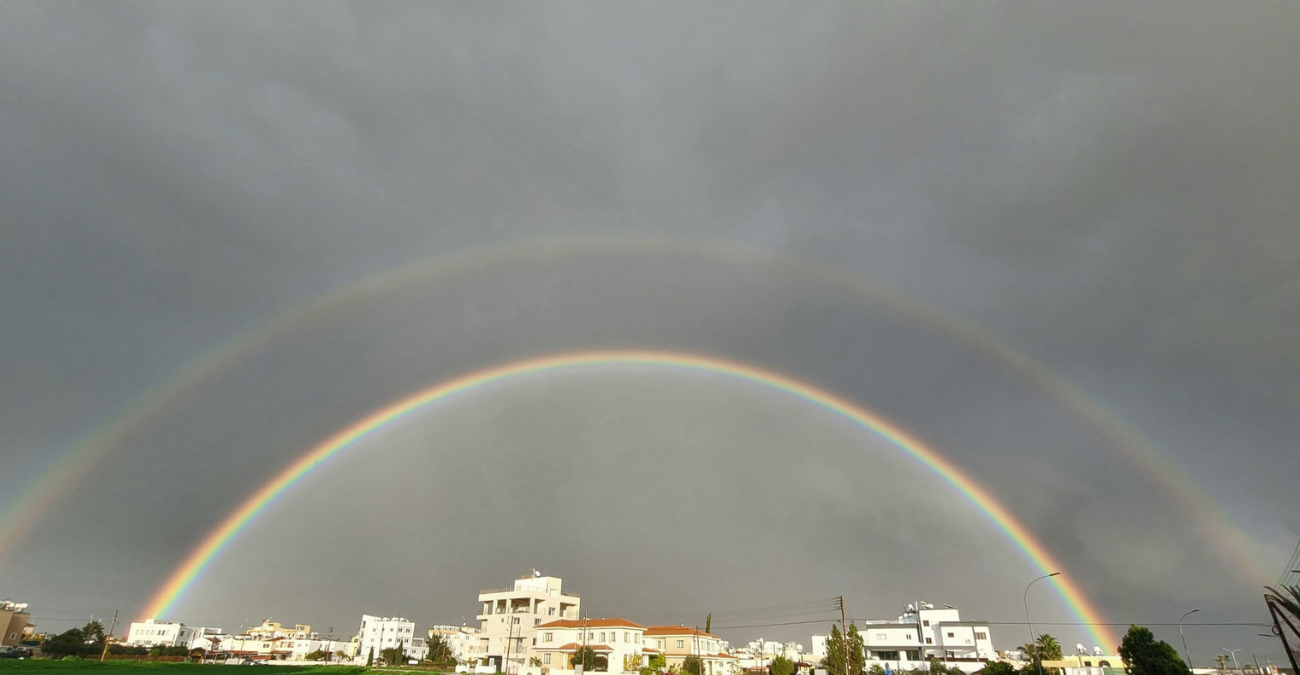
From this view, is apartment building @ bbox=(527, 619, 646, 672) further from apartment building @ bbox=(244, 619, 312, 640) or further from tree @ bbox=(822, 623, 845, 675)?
apartment building @ bbox=(244, 619, 312, 640)

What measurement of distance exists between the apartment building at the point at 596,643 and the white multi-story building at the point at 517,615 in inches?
243

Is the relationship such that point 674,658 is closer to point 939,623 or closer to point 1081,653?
point 939,623

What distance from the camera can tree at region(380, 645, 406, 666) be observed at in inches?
5177

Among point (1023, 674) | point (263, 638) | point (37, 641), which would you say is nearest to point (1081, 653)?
point (1023, 674)

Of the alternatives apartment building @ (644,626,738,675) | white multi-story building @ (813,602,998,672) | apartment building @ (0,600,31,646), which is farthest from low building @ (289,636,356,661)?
white multi-story building @ (813,602,998,672)

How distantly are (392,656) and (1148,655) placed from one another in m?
137

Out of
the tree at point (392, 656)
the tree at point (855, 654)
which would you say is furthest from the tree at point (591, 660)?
the tree at point (392, 656)

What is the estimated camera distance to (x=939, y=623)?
10394 centimetres

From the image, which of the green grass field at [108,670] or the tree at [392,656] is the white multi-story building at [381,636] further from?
the green grass field at [108,670]

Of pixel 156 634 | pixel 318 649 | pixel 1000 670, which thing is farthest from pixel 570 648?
pixel 156 634

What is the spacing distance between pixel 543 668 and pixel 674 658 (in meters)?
17.4

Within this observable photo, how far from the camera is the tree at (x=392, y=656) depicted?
431ft

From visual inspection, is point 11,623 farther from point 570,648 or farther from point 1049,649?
point 1049,649

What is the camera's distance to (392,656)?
139375 mm
